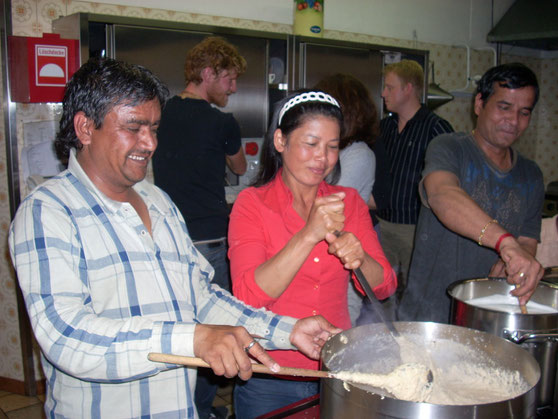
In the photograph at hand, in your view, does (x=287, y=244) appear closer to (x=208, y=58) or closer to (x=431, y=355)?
(x=431, y=355)

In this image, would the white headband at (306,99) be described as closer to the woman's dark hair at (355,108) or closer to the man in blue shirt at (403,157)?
the woman's dark hair at (355,108)

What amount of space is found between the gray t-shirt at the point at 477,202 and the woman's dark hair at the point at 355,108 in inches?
21.6

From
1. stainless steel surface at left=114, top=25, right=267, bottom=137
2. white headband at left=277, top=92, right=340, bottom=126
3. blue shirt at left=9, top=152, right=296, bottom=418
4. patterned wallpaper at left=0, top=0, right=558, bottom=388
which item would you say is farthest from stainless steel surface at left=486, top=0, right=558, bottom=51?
blue shirt at left=9, top=152, right=296, bottom=418

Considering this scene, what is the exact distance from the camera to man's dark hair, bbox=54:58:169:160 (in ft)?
3.69

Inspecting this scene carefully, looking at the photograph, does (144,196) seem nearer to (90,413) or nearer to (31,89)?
(90,413)

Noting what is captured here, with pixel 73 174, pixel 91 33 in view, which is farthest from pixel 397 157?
pixel 73 174

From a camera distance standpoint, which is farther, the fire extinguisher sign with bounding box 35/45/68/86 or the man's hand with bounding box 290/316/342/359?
the fire extinguisher sign with bounding box 35/45/68/86

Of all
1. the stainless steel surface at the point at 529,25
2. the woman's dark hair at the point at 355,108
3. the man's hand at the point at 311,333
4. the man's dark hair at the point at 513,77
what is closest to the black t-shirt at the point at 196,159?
the woman's dark hair at the point at 355,108

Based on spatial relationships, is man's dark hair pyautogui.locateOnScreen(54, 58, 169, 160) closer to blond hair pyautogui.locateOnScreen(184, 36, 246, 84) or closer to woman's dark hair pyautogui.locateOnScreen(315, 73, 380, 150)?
woman's dark hair pyautogui.locateOnScreen(315, 73, 380, 150)

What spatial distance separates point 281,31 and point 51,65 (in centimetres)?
170

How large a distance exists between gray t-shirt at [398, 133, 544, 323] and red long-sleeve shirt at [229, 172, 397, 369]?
1.57ft

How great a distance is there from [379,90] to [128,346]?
320cm

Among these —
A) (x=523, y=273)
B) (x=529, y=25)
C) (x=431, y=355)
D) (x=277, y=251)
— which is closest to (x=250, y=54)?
(x=277, y=251)

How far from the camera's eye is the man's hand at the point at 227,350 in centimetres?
94
